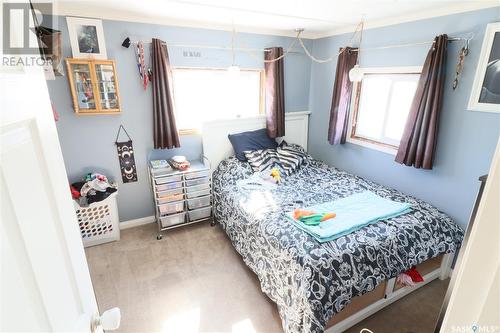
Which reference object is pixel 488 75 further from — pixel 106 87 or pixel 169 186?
pixel 106 87

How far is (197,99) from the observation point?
10.3ft

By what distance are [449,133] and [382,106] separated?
2.49 feet

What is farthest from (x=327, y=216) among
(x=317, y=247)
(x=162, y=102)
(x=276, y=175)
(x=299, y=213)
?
(x=162, y=102)

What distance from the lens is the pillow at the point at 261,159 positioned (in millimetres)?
3030

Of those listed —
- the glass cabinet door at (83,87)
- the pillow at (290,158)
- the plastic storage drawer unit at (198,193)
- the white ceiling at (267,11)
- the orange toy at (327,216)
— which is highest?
the white ceiling at (267,11)

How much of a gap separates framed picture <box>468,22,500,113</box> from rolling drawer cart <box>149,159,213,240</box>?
2.50m

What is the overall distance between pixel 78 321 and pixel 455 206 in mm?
2735

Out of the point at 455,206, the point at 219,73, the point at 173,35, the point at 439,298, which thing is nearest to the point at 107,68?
the point at 173,35

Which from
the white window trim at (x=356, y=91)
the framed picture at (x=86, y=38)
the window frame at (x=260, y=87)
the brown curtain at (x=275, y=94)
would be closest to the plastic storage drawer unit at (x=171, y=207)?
the window frame at (x=260, y=87)

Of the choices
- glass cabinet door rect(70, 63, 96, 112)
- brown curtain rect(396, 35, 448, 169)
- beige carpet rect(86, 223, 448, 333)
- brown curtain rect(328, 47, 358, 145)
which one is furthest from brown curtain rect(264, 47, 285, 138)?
glass cabinet door rect(70, 63, 96, 112)

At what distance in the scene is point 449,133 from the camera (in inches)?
87.5

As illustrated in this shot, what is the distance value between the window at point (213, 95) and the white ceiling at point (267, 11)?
0.53 meters

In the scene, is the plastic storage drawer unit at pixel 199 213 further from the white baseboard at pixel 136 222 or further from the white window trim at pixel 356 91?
the white window trim at pixel 356 91

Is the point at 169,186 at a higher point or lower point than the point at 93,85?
lower
